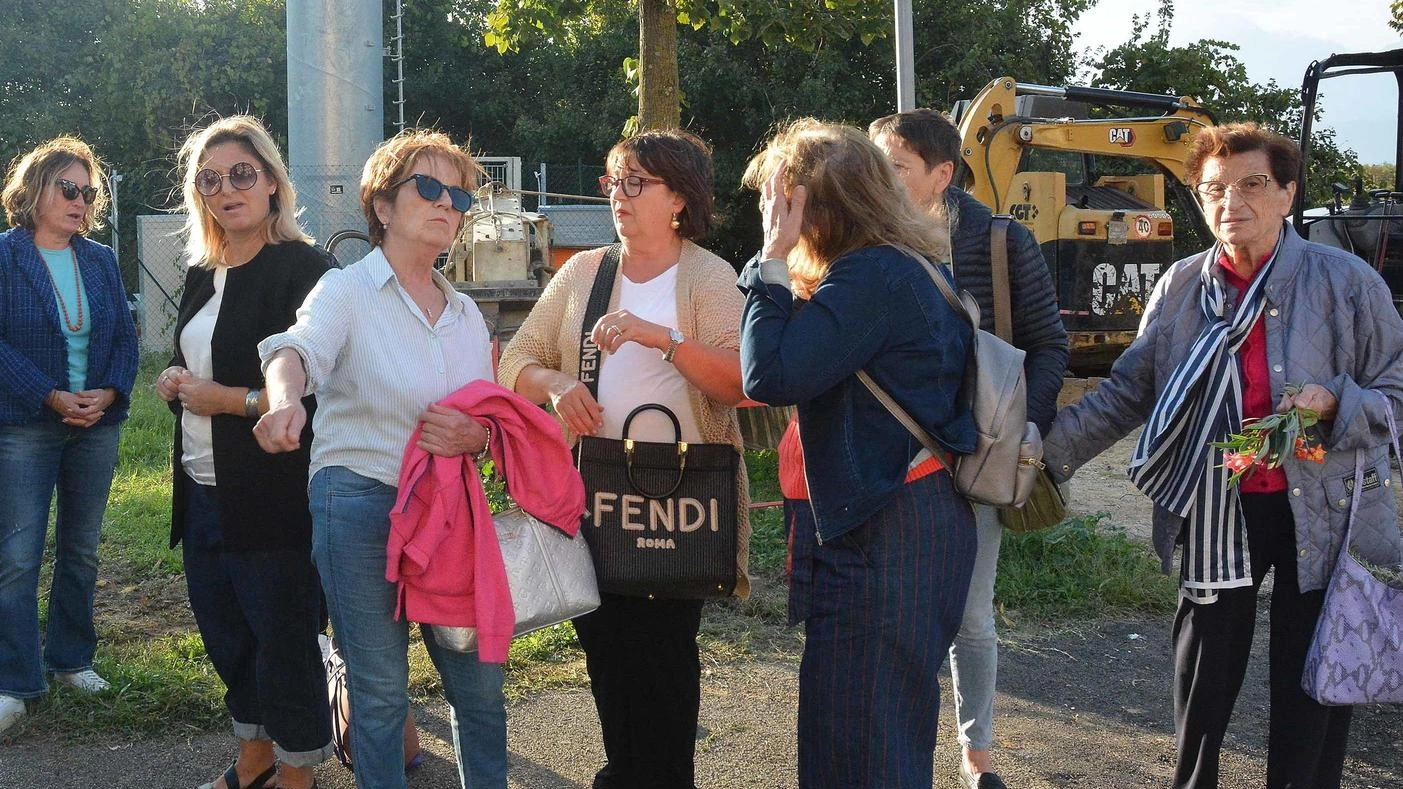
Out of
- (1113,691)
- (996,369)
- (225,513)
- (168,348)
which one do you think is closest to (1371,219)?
(1113,691)

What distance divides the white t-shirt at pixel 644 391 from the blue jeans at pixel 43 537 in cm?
234

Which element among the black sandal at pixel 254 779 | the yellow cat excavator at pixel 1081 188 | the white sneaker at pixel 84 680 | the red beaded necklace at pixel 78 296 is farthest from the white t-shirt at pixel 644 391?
the yellow cat excavator at pixel 1081 188

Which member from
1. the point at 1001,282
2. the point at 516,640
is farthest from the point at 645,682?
the point at 516,640

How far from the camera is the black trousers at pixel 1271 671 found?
3.19 meters

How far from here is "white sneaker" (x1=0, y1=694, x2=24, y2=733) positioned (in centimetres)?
415

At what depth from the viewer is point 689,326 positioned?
315 cm

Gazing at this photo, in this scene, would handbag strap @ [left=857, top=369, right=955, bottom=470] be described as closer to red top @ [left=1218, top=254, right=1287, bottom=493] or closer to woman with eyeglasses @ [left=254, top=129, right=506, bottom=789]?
woman with eyeglasses @ [left=254, top=129, right=506, bottom=789]

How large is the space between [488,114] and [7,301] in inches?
875

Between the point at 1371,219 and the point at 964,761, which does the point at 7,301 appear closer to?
the point at 964,761

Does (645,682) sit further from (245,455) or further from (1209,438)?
(1209,438)

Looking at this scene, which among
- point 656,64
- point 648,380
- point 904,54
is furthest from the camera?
point 656,64

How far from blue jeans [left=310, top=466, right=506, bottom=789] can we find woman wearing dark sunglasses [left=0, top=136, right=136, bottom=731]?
6.09 ft

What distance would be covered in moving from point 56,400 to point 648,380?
7.64ft

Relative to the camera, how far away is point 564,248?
10.6m
